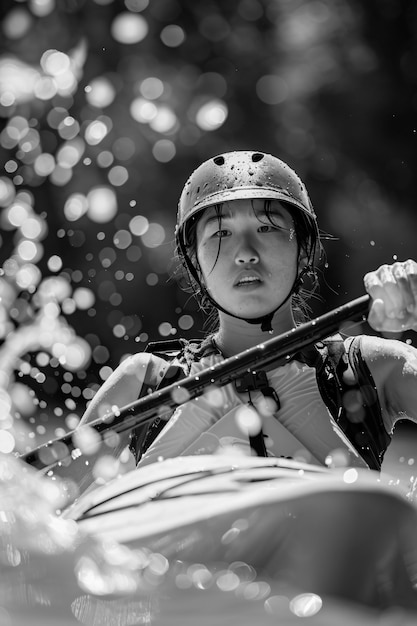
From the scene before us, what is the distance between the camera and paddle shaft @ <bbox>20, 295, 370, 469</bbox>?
5.12 feet

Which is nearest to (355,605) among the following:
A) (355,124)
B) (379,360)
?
(379,360)

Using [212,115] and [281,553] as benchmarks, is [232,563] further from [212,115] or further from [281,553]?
[212,115]

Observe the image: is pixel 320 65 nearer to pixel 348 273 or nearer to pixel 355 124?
pixel 355 124

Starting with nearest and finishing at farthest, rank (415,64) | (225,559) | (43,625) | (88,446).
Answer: (43,625) < (225,559) < (88,446) < (415,64)

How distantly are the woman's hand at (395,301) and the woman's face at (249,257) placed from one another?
421 mm

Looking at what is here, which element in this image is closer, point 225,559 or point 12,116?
point 225,559

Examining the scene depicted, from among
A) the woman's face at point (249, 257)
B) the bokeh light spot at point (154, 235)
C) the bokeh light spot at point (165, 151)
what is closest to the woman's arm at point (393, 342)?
the woman's face at point (249, 257)

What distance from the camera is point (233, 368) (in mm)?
1572

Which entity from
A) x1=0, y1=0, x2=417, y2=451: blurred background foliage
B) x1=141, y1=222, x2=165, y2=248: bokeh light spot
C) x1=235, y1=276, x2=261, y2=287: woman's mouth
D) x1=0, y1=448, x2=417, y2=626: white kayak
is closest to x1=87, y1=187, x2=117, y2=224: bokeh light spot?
x1=0, y1=0, x2=417, y2=451: blurred background foliage

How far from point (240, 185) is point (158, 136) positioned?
300 cm

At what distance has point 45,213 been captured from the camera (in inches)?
196

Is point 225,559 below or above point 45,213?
below

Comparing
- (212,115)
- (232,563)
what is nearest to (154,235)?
(212,115)

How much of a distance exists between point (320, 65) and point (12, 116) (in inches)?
78.1
